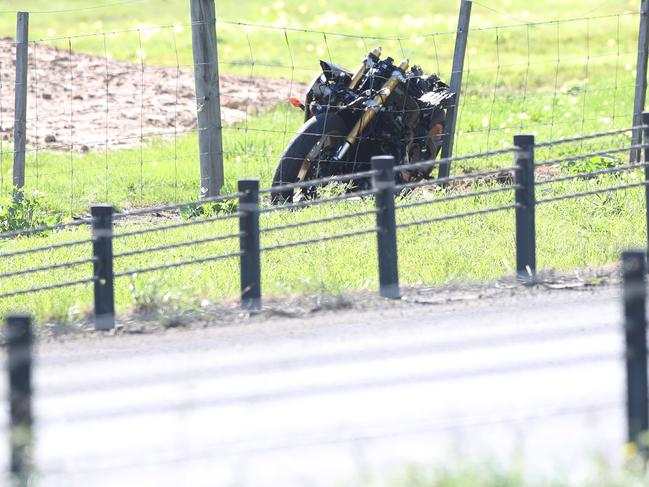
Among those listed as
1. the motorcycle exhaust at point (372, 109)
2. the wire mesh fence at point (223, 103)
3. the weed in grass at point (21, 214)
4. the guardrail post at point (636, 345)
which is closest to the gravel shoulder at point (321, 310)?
the guardrail post at point (636, 345)

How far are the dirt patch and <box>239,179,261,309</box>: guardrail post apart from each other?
928 cm

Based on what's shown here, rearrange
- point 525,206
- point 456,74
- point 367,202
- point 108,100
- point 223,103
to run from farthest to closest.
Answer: point 108,100 → point 223,103 → point 456,74 → point 367,202 → point 525,206

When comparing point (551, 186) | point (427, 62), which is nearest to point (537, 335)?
point (551, 186)

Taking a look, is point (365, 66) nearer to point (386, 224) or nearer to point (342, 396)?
point (386, 224)

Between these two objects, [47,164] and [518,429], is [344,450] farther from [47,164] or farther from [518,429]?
[47,164]

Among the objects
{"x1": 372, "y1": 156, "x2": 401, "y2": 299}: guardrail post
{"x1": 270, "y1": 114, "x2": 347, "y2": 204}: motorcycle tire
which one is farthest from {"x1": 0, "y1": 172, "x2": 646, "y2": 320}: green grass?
{"x1": 270, "y1": 114, "x2": 347, "y2": 204}: motorcycle tire

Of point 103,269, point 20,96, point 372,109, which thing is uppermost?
point 20,96

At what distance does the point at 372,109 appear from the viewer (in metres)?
14.1

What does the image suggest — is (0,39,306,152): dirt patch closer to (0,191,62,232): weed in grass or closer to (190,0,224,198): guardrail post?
(0,191,62,232): weed in grass

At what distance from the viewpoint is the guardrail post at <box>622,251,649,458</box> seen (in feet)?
20.2

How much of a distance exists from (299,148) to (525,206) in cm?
381

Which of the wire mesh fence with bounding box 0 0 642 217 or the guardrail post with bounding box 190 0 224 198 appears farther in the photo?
the wire mesh fence with bounding box 0 0 642 217

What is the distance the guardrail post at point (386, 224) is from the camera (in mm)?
10234

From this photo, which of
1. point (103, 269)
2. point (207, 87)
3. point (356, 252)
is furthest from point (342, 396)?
point (207, 87)
